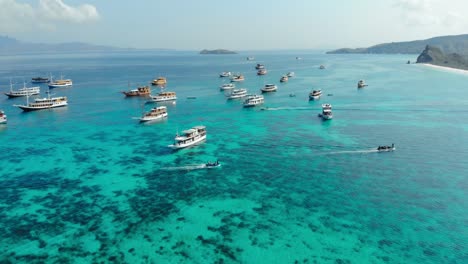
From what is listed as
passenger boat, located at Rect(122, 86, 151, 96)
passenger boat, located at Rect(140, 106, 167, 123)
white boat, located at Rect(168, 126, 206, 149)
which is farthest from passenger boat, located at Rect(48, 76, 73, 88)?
white boat, located at Rect(168, 126, 206, 149)

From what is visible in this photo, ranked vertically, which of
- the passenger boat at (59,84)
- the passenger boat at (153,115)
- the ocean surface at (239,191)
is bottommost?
the ocean surface at (239,191)

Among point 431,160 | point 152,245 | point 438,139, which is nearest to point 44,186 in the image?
point 152,245

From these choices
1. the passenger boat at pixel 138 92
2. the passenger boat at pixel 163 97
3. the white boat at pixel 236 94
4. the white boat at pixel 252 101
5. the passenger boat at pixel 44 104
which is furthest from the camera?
the passenger boat at pixel 138 92

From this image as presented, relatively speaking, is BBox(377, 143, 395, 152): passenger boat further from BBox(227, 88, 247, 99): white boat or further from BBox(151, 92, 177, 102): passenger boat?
BBox(151, 92, 177, 102): passenger boat

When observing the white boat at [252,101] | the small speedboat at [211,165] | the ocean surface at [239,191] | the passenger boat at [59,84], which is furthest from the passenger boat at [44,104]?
the small speedboat at [211,165]

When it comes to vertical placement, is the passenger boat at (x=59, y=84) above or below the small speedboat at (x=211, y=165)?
above

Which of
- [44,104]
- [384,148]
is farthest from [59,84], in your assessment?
[384,148]

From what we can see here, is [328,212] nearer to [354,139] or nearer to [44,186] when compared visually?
[354,139]

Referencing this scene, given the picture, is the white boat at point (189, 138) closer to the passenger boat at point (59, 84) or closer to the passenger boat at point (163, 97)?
the passenger boat at point (163, 97)
